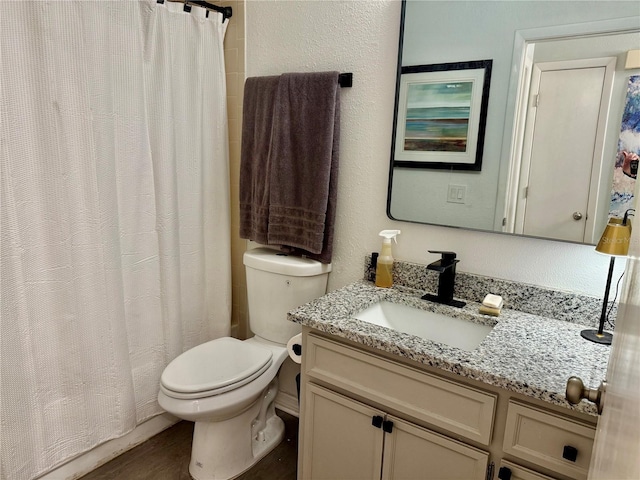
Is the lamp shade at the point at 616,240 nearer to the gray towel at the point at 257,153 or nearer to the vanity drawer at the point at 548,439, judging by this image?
the vanity drawer at the point at 548,439

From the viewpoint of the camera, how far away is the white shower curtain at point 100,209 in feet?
4.79

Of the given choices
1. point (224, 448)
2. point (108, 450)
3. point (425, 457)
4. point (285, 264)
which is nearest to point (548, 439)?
point (425, 457)

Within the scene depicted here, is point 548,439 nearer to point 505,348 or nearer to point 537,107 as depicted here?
point 505,348

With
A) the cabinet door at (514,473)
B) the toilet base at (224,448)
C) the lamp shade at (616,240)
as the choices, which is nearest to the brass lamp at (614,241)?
the lamp shade at (616,240)

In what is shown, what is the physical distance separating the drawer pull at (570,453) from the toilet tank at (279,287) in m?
1.07

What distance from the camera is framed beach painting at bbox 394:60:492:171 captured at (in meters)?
1.50

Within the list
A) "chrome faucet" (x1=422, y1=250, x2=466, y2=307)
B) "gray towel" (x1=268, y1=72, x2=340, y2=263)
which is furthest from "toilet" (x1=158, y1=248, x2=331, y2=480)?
"chrome faucet" (x1=422, y1=250, x2=466, y2=307)

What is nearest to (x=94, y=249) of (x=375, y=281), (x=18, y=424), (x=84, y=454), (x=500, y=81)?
(x=18, y=424)

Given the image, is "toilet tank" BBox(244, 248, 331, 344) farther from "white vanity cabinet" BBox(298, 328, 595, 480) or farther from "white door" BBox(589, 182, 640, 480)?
"white door" BBox(589, 182, 640, 480)

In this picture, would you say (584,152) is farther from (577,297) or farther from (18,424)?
(18,424)

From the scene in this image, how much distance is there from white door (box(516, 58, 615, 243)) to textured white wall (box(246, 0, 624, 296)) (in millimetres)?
83

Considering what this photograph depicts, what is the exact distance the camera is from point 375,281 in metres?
1.76

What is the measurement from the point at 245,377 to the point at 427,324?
698 millimetres

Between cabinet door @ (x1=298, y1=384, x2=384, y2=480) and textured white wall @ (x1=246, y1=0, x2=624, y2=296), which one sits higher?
textured white wall @ (x1=246, y1=0, x2=624, y2=296)
